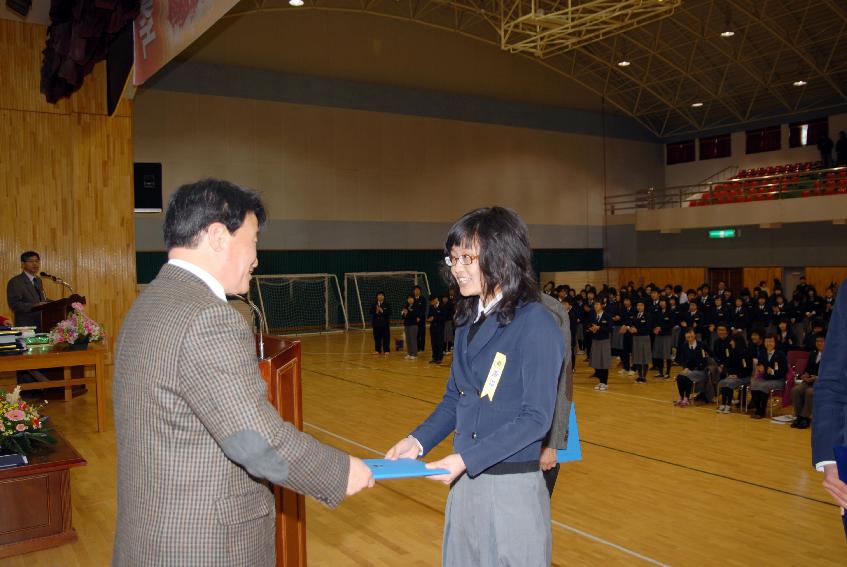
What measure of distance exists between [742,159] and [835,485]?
2415 cm

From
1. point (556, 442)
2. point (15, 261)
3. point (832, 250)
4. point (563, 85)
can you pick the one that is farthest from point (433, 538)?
point (563, 85)

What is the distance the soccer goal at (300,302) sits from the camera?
62.2 ft

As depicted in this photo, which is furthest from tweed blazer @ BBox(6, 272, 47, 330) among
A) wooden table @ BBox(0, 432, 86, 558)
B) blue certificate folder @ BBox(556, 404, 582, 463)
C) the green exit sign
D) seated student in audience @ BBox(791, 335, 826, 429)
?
the green exit sign

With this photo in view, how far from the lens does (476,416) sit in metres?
2.05

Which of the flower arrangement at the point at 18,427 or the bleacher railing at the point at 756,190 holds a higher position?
the bleacher railing at the point at 756,190

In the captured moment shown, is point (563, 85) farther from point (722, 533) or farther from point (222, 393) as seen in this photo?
point (222, 393)

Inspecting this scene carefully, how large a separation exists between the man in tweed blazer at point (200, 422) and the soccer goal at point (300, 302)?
17.1 meters

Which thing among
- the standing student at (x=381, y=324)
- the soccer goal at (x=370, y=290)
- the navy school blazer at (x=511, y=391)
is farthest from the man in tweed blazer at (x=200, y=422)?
the soccer goal at (x=370, y=290)

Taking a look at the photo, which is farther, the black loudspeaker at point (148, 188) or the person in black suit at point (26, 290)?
the black loudspeaker at point (148, 188)

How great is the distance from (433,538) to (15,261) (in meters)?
8.69

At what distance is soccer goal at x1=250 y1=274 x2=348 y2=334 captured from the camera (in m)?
19.0

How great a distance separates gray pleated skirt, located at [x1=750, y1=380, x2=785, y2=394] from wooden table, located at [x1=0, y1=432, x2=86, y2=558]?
7259mm

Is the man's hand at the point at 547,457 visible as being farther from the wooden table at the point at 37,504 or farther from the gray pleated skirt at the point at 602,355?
the gray pleated skirt at the point at 602,355

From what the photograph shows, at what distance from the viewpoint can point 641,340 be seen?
1149 centimetres
